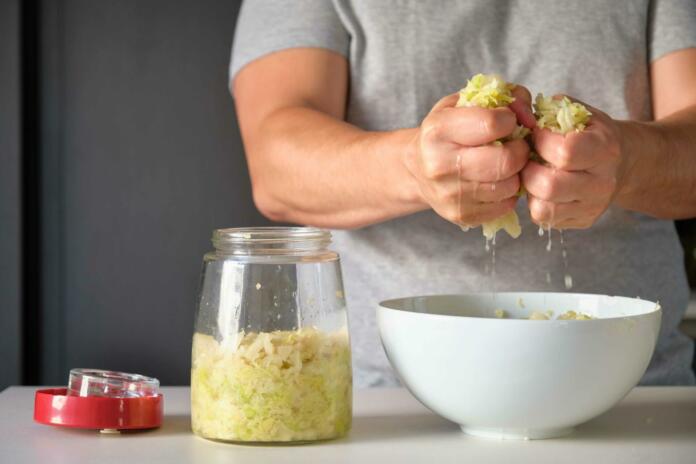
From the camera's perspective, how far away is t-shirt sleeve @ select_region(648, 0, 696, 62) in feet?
4.64

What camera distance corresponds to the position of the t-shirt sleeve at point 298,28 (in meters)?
1.42

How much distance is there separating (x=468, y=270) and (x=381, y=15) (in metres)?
0.37

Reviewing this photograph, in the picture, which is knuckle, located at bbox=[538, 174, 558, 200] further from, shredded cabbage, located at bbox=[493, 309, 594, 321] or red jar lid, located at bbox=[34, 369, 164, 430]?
red jar lid, located at bbox=[34, 369, 164, 430]

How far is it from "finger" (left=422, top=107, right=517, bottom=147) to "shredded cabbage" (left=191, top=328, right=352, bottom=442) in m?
0.21

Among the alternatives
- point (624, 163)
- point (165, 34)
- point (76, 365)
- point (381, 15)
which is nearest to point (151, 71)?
point (165, 34)

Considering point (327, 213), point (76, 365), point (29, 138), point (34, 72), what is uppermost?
point (34, 72)

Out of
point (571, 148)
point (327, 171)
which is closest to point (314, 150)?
point (327, 171)

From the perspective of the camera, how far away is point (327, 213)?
4.39 ft

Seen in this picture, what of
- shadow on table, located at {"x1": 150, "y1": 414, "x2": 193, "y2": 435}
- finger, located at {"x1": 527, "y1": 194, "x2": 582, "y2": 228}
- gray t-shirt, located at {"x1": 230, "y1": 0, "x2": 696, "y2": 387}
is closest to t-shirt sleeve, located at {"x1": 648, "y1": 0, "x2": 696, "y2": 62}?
gray t-shirt, located at {"x1": 230, "y1": 0, "x2": 696, "y2": 387}

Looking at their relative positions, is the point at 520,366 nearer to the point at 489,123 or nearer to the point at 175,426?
the point at 489,123

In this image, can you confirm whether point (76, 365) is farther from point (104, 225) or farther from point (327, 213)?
point (327, 213)

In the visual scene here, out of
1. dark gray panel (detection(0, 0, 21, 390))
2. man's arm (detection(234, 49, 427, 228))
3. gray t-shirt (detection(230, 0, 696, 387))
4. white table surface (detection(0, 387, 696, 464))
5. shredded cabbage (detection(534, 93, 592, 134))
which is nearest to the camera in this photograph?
white table surface (detection(0, 387, 696, 464))

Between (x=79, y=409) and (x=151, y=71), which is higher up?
(x=151, y=71)

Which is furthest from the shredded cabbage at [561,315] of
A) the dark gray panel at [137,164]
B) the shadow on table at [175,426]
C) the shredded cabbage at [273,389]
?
the dark gray panel at [137,164]
